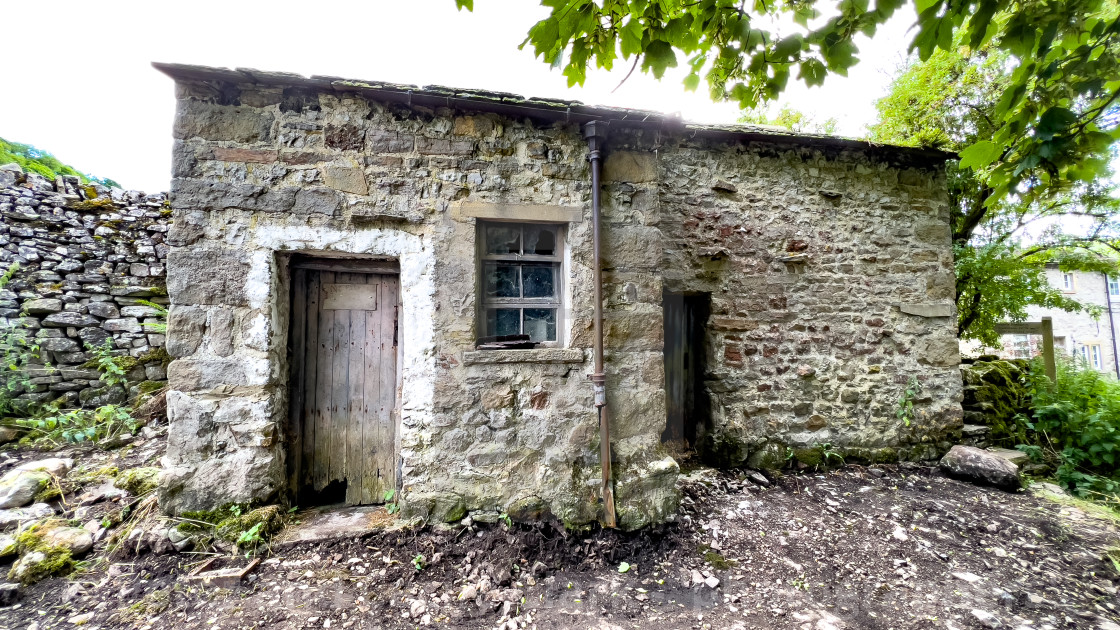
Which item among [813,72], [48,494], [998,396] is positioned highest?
[813,72]

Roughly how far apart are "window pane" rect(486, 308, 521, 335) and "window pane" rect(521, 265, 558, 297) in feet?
0.63

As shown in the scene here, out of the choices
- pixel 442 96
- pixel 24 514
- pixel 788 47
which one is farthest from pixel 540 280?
pixel 24 514

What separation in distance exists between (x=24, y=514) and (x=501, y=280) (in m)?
3.79

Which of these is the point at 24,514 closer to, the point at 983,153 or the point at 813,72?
the point at 813,72

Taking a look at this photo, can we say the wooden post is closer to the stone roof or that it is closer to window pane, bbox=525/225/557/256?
the stone roof

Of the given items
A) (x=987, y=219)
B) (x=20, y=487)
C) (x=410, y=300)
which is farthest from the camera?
(x=987, y=219)

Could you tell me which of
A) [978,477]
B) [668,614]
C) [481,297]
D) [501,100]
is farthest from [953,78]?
[668,614]

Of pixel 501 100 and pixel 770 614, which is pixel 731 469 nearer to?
pixel 770 614

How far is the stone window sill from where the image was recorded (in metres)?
2.96

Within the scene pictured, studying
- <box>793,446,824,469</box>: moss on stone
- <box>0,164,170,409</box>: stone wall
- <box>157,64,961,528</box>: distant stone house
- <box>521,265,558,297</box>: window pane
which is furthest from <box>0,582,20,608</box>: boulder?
<box>793,446,824,469</box>: moss on stone

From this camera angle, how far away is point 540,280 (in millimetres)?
3266

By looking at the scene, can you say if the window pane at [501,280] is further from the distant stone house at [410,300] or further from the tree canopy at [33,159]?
the tree canopy at [33,159]

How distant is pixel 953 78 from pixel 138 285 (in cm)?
1090

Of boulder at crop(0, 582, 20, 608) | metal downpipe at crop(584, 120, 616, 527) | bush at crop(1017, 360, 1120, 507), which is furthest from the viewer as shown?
bush at crop(1017, 360, 1120, 507)
